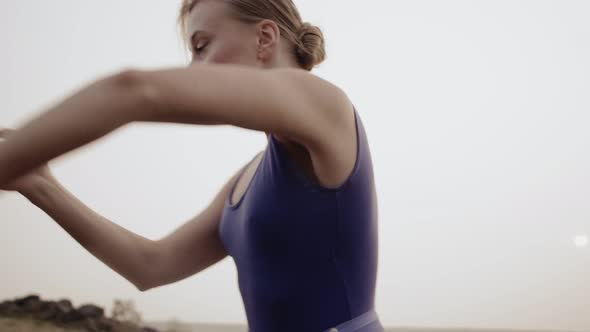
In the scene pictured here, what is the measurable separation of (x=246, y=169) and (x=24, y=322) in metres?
9.39

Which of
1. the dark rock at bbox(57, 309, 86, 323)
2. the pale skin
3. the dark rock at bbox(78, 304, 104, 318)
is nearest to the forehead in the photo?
the pale skin

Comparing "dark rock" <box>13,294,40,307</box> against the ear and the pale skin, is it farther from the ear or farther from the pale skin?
the ear

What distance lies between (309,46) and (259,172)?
332 millimetres

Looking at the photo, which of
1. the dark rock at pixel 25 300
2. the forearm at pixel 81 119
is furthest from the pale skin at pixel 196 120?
the dark rock at pixel 25 300

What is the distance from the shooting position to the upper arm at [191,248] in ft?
4.69

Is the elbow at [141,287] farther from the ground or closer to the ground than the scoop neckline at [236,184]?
closer to the ground

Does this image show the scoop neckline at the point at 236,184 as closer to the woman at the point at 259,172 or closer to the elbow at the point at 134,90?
the woman at the point at 259,172

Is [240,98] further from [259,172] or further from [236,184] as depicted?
[236,184]

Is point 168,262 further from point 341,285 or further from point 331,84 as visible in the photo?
point 331,84

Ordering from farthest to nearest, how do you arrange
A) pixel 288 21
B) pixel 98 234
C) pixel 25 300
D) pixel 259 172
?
pixel 25 300 → pixel 98 234 → pixel 288 21 → pixel 259 172

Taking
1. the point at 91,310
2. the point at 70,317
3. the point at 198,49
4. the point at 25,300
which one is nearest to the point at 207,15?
the point at 198,49

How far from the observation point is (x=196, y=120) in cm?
63

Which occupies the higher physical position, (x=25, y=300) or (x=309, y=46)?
(x=309, y=46)

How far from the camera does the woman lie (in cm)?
58
